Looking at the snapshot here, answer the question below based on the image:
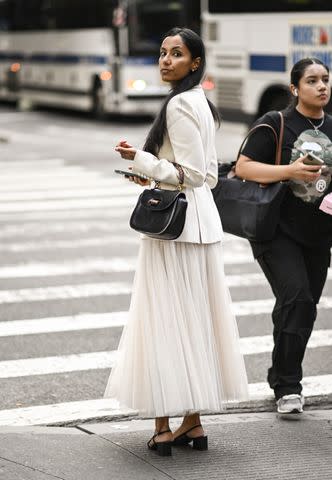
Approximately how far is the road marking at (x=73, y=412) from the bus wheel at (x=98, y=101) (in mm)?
19586

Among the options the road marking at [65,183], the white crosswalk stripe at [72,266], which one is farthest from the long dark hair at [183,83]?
the road marking at [65,183]

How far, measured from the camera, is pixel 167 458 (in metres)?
5.36

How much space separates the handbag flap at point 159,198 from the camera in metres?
5.21

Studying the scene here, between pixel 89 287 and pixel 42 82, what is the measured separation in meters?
20.4

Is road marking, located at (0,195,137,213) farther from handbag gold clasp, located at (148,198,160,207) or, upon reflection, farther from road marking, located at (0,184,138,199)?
handbag gold clasp, located at (148,198,160,207)

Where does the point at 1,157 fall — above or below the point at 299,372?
below

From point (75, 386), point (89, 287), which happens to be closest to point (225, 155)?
point (89, 287)

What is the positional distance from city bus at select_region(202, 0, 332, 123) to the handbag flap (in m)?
10.6

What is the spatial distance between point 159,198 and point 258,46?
41.5 ft

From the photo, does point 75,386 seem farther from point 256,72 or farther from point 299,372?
point 256,72

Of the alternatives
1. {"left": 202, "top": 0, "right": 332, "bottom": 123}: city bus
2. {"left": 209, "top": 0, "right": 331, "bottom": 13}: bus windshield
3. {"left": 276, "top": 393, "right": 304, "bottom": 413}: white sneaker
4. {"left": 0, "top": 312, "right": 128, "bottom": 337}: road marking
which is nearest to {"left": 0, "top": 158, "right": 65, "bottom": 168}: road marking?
{"left": 202, "top": 0, "right": 332, "bottom": 123}: city bus

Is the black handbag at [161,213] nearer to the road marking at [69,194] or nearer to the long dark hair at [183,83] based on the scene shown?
the long dark hair at [183,83]

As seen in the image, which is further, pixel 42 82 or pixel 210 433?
pixel 42 82

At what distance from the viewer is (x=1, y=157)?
19.3 metres
